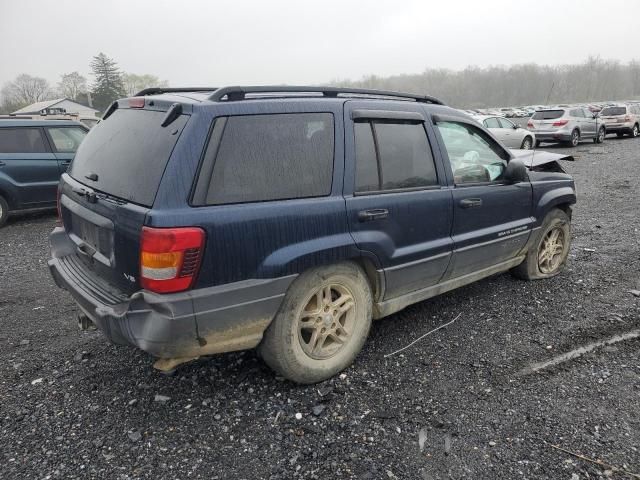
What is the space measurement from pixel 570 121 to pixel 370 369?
61.1 ft

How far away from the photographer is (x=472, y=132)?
3.82m

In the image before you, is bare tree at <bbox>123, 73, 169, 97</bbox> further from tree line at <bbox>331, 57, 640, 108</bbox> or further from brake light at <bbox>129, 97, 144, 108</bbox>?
brake light at <bbox>129, 97, 144, 108</bbox>

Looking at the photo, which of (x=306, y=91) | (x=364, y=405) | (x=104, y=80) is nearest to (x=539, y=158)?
(x=306, y=91)

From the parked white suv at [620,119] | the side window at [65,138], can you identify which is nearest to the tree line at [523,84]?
the parked white suv at [620,119]

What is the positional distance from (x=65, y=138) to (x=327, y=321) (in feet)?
24.3

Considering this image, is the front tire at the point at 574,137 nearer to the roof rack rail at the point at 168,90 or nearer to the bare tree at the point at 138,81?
the roof rack rail at the point at 168,90

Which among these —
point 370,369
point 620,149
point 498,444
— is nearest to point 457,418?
point 498,444

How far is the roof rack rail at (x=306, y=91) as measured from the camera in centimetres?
255

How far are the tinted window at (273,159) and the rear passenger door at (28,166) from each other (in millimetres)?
6781

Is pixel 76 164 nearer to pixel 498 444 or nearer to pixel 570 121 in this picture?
pixel 498 444

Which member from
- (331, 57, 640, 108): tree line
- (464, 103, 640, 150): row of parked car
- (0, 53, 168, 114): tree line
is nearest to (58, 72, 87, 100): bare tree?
(0, 53, 168, 114): tree line

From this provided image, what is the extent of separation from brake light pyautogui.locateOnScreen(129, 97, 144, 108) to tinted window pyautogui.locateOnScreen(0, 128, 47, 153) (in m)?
6.12

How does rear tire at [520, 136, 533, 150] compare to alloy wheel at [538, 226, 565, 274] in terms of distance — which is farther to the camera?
rear tire at [520, 136, 533, 150]

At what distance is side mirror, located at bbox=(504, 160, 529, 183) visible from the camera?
377 cm
